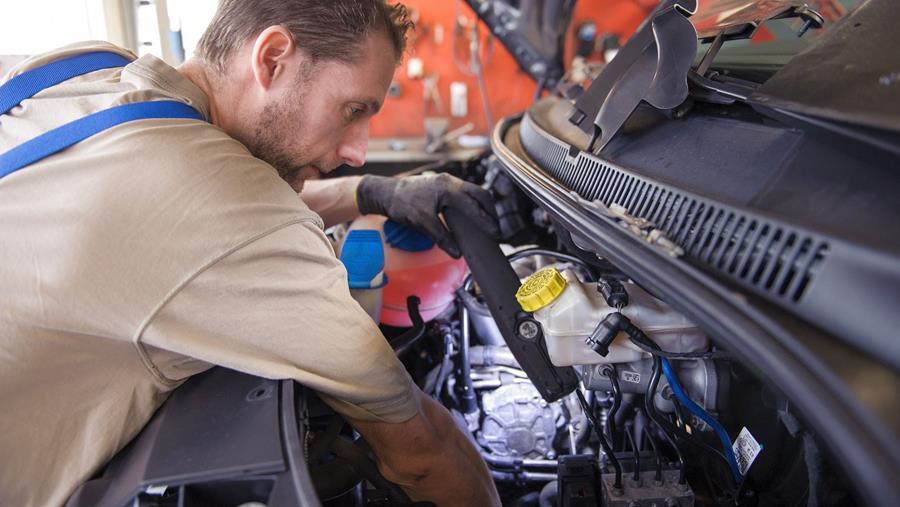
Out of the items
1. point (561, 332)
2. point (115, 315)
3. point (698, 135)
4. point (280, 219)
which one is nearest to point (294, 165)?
point (280, 219)

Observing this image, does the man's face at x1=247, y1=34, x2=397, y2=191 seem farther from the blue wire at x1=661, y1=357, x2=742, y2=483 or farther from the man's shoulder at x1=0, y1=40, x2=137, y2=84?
the blue wire at x1=661, y1=357, x2=742, y2=483

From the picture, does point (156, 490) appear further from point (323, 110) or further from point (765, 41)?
point (765, 41)

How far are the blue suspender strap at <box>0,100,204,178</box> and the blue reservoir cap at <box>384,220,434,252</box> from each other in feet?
2.15

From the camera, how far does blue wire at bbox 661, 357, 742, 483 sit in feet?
2.65

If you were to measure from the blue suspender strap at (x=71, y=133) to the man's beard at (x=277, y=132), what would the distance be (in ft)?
0.56

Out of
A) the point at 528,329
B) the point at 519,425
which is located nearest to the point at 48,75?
the point at 528,329

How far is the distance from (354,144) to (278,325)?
402mm

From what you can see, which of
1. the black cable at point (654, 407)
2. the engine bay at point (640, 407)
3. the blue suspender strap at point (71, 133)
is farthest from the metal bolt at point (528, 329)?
the blue suspender strap at point (71, 133)

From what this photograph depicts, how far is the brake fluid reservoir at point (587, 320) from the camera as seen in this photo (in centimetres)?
81

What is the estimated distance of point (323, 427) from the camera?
36.3 inches

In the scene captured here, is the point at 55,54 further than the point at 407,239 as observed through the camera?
No

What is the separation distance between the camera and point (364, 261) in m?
1.16

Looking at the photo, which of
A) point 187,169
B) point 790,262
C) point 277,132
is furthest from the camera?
point 277,132

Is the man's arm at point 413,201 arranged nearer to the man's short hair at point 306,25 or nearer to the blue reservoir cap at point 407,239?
the blue reservoir cap at point 407,239
